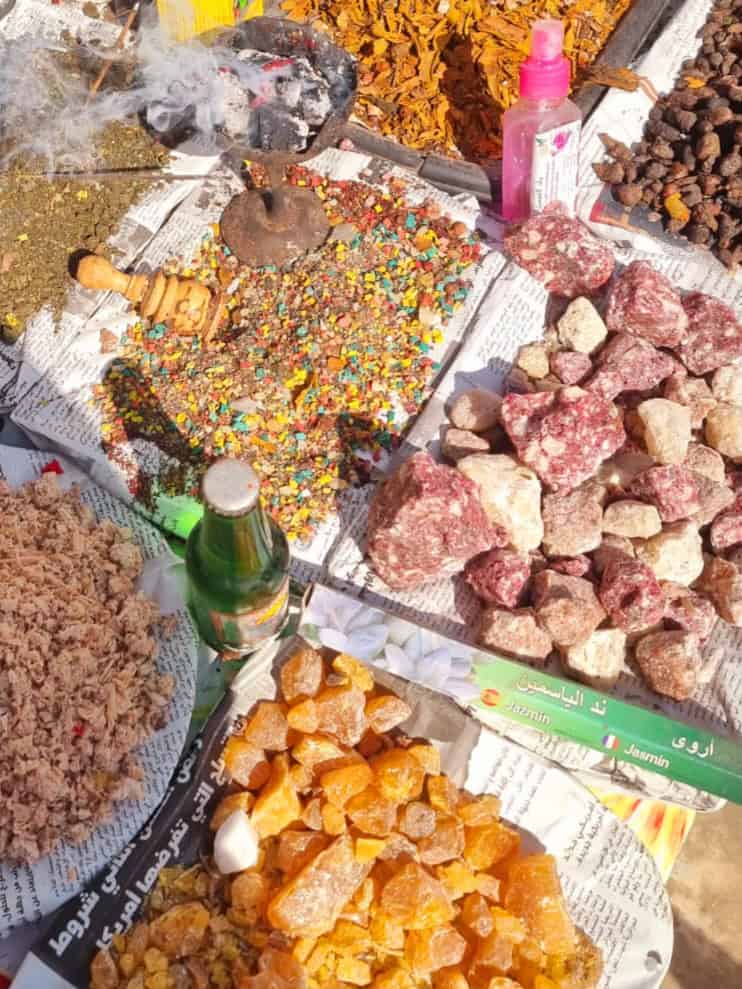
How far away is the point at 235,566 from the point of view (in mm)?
1828

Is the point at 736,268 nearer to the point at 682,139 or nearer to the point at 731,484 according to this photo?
the point at 682,139

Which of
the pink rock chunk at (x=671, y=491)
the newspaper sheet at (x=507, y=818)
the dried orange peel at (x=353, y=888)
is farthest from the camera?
the pink rock chunk at (x=671, y=491)

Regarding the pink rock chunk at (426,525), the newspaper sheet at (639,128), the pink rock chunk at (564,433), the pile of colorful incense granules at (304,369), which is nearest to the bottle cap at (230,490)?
the pink rock chunk at (426,525)

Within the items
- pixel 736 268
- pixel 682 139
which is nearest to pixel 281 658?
pixel 736 268

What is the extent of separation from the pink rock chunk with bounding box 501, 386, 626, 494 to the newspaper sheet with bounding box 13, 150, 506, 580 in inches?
13.8

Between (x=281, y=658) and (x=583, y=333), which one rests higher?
(x=583, y=333)

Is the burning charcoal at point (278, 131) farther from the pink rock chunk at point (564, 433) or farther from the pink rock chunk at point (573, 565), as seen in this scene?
the pink rock chunk at point (573, 565)

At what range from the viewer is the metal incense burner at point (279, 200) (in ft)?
8.32

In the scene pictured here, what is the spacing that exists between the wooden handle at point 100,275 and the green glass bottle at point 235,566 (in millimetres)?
924

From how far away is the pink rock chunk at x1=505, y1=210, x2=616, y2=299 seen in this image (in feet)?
8.23

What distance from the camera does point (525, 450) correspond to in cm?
220

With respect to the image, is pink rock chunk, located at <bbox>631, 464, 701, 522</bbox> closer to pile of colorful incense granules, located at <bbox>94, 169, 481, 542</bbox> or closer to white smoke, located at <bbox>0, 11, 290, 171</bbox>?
pile of colorful incense granules, located at <bbox>94, 169, 481, 542</bbox>

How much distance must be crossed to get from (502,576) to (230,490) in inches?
29.8

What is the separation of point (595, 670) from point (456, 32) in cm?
202
